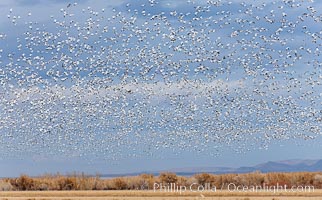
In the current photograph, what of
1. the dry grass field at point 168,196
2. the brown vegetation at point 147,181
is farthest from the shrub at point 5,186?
the dry grass field at point 168,196

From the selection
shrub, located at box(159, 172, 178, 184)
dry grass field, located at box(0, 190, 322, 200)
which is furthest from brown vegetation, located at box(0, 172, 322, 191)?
dry grass field, located at box(0, 190, 322, 200)

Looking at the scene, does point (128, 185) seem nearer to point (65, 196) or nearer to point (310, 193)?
point (65, 196)

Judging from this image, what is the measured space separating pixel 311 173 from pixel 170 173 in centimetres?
1248

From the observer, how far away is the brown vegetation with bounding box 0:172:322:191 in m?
72.6

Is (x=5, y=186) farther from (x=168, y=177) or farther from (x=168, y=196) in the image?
(x=168, y=196)

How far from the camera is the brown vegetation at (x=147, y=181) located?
238ft

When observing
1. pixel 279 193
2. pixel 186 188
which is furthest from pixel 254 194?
pixel 186 188

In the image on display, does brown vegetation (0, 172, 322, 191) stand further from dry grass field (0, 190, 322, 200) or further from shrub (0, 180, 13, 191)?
dry grass field (0, 190, 322, 200)

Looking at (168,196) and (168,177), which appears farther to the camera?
(168,177)

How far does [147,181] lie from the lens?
73.5 m

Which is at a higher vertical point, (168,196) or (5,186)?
(5,186)

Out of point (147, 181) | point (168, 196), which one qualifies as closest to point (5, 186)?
Answer: point (147, 181)

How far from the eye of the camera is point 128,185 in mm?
73125

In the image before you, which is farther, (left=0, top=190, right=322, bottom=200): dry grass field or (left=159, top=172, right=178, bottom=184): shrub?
(left=159, top=172, right=178, bottom=184): shrub
